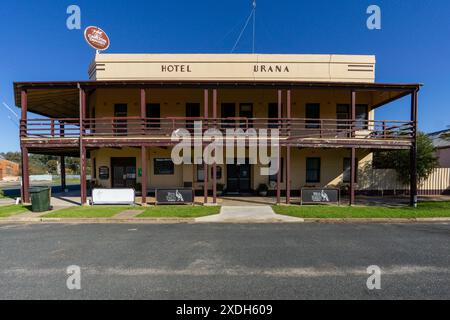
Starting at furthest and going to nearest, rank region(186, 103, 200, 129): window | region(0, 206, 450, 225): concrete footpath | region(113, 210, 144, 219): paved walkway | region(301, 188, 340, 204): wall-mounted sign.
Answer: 1. region(186, 103, 200, 129): window
2. region(301, 188, 340, 204): wall-mounted sign
3. region(113, 210, 144, 219): paved walkway
4. region(0, 206, 450, 225): concrete footpath

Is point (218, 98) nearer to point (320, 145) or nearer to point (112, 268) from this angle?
point (320, 145)

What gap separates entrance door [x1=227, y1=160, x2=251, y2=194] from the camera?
17391mm

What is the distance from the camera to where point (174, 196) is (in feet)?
42.1

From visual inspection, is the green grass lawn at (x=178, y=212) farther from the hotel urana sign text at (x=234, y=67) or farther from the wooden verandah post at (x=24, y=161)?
the hotel urana sign text at (x=234, y=67)

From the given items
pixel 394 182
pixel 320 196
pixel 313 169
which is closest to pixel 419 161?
pixel 394 182

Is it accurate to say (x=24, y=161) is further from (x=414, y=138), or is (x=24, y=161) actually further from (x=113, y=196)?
(x=414, y=138)

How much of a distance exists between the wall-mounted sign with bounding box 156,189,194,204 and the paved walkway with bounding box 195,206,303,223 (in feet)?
7.11

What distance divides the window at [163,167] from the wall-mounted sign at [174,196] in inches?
177

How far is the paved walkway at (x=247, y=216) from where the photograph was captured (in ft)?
32.2

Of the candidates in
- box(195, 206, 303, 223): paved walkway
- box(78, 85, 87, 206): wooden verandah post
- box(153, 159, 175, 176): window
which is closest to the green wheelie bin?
box(78, 85, 87, 206): wooden verandah post

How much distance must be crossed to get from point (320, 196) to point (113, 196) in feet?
37.4

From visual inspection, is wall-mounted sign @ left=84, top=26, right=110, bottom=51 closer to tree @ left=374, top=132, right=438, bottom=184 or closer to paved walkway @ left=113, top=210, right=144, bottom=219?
paved walkway @ left=113, top=210, right=144, bottom=219

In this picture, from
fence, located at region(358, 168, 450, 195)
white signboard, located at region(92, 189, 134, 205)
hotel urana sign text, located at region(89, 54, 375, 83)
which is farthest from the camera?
hotel urana sign text, located at region(89, 54, 375, 83)
